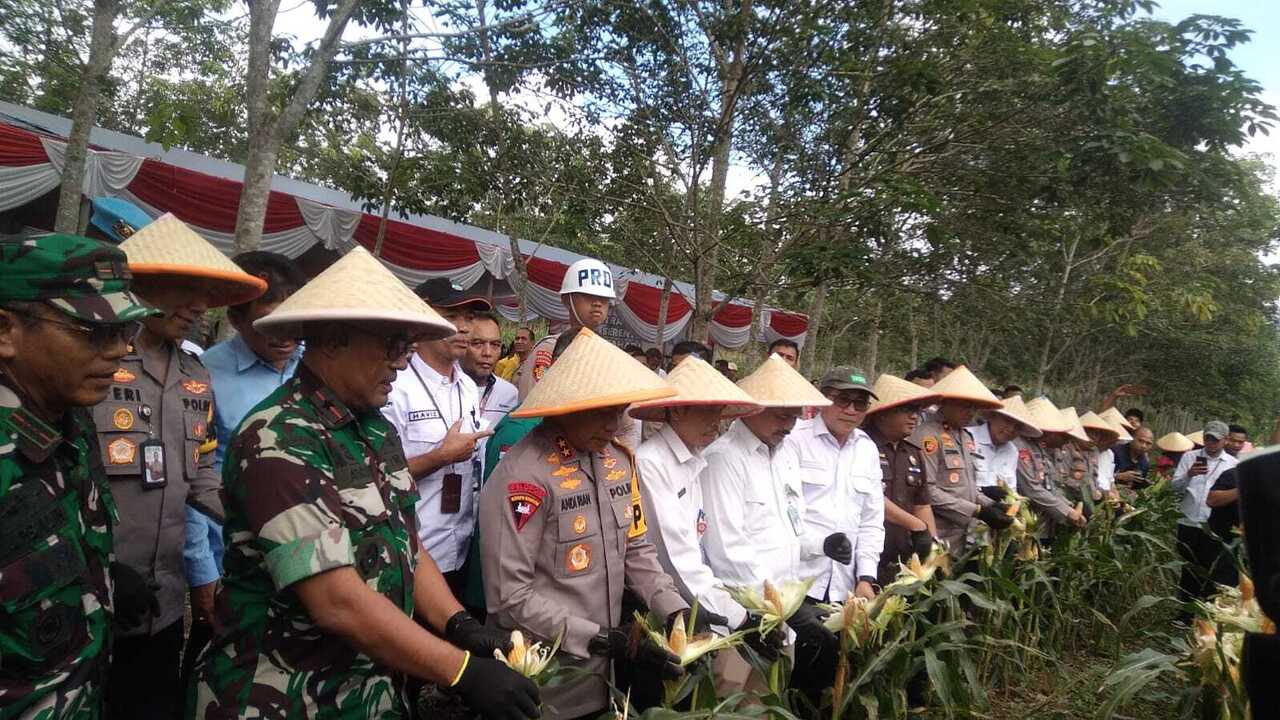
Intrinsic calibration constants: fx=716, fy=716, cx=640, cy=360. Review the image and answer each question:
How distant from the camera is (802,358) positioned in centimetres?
1102

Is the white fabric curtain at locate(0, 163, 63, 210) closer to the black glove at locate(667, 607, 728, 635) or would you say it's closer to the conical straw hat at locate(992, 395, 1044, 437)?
the black glove at locate(667, 607, 728, 635)

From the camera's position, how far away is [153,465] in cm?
191

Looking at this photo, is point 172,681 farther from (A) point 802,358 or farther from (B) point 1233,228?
(B) point 1233,228

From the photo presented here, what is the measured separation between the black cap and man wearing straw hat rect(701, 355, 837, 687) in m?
1.15

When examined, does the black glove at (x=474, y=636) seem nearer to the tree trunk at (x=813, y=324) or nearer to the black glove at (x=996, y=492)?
the black glove at (x=996, y=492)

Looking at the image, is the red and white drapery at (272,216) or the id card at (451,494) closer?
the id card at (451,494)

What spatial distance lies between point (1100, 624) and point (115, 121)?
18.2 meters

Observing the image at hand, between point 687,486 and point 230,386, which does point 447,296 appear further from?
point 687,486

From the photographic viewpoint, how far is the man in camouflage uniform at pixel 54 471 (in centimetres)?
119

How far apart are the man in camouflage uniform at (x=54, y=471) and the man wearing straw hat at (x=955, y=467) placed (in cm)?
371

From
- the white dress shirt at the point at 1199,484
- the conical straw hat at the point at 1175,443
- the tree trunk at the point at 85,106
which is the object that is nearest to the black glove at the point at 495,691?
the tree trunk at the point at 85,106

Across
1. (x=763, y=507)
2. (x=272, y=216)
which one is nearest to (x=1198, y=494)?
(x=763, y=507)

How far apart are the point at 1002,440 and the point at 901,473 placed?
155 centimetres

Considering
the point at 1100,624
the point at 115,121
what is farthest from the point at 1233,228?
the point at 115,121
